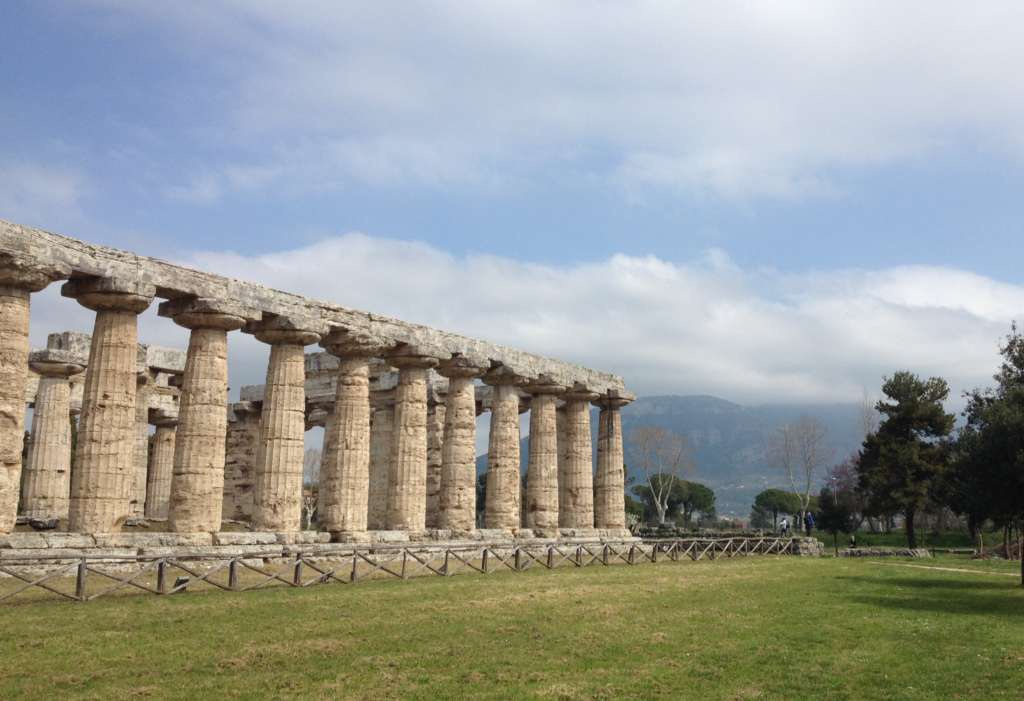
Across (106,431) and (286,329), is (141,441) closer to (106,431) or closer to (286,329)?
(286,329)

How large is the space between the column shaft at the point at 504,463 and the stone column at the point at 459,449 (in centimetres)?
166

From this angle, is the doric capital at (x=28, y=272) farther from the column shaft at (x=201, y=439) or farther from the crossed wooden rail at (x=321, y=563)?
the crossed wooden rail at (x=321, y=563)

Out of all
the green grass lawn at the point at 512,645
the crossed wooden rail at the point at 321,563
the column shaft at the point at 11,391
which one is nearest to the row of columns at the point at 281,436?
the column shaft at the point at 11,391

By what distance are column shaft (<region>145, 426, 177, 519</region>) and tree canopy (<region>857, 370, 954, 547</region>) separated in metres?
40.3

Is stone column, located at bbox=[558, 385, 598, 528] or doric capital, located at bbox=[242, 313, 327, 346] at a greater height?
doric capital, located at bbox=[242, 313, 327, 346]

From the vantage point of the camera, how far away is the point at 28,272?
2155 cm

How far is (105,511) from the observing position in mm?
23109

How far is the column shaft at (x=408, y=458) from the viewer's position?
31.4 m

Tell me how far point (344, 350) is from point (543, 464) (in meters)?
12.2

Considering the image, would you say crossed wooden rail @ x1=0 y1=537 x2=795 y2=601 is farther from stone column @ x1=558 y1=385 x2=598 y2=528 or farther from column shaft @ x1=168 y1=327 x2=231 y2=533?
stone column @ x1=558 y1=385 x2=598 y2=528

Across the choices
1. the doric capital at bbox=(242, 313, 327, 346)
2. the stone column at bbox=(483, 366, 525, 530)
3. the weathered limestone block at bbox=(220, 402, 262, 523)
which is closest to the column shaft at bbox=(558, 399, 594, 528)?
the stone column at bbox=(483, 366, 525, 530)

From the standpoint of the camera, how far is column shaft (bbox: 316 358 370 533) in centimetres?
2911

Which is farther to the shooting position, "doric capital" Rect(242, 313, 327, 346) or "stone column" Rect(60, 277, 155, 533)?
"doric capital" Rect(242, 313, 327, 346)

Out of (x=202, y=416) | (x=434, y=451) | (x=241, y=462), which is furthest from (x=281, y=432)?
(x=241, y=462)
